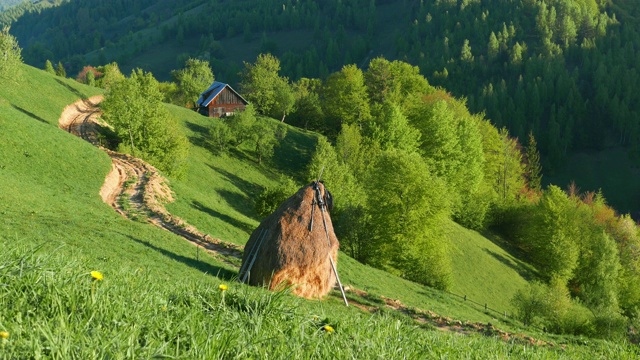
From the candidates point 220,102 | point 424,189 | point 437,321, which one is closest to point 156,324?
point 437,321

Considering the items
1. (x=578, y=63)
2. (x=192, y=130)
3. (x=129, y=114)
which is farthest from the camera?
(x=578, y=63)

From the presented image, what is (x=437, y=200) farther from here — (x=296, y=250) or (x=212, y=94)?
(x=212, y=94)

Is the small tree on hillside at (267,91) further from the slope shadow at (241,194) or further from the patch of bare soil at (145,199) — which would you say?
the patch of bare soil at (145,199)

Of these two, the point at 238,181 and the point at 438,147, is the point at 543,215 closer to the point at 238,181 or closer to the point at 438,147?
the point at 438,147

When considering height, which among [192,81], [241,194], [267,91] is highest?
[267,91]

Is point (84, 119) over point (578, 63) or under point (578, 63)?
under

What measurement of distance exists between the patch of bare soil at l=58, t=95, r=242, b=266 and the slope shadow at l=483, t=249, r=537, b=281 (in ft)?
128

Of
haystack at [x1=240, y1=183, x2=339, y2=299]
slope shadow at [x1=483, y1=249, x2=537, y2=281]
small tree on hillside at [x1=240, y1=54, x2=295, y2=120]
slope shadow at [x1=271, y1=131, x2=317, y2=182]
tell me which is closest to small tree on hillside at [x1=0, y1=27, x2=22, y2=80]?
slope shadow at [x1=271, y1=131, x2=317, y2=182]

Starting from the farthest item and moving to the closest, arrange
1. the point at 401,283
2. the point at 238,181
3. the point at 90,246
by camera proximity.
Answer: the point at 238,181, the point at 401,283, the point at 90,246

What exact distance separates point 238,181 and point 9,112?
26.7 m

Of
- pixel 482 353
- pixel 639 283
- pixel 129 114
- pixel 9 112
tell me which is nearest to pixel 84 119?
pixel 129 114

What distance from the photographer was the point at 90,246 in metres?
21.9

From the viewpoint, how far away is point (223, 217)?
40.6 meters

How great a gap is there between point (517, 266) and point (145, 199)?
1851 inches
